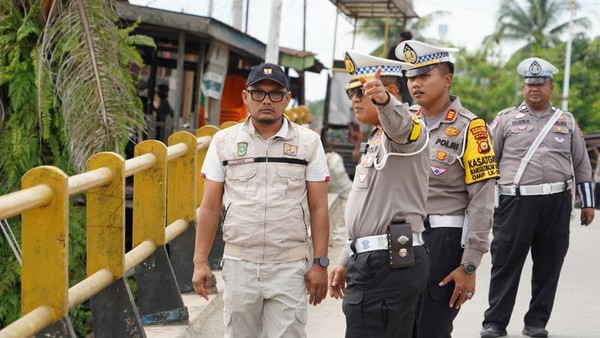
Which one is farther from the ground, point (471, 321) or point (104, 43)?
point (104, 43)

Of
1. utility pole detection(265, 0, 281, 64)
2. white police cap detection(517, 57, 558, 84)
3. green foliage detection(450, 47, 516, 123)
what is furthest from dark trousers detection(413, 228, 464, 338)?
green foliage detection(450, 47, 516, 123)

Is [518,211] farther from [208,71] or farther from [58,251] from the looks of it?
[208,71]

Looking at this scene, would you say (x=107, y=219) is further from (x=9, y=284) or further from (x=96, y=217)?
(x=9, y=284)

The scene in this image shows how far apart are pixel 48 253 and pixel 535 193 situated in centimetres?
409

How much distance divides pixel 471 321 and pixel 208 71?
30.4 ft

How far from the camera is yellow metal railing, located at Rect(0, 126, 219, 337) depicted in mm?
4695

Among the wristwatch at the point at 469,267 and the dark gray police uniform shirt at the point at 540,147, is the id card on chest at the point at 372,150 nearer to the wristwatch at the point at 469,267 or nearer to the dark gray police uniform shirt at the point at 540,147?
the wristwatch at the point at 469,267

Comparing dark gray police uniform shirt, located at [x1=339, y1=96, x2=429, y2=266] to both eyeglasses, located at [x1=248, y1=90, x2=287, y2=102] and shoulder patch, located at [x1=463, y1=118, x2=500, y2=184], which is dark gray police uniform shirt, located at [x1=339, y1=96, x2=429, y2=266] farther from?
shoulder patch, located at [x1=463, y1=118, x2=500, y2=184]

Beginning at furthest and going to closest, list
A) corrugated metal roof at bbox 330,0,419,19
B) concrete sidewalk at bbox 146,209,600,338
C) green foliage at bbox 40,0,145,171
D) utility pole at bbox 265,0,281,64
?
corrugated metal roof at bbox 330,0,419,19
utility pole at bbox 265,0,281,64
green foliage at bbox 40,0,145,171
concrete sidewalk at bbox 146,209,600,338

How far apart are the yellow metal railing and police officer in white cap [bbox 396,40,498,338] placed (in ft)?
5.26

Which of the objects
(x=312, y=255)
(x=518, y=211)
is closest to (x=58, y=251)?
(x=312, y=255)

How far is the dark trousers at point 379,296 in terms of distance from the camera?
463 centimetres

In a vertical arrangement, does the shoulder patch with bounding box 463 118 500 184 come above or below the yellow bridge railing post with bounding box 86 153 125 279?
above

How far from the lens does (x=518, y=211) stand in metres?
7.82
